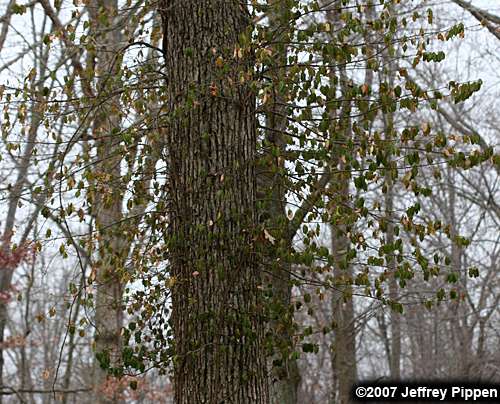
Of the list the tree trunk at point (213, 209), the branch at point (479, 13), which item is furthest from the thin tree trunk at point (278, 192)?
the branch at point (479, 13)

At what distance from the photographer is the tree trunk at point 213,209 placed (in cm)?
481

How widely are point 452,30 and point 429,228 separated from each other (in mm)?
1222

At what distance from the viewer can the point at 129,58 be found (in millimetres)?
6035

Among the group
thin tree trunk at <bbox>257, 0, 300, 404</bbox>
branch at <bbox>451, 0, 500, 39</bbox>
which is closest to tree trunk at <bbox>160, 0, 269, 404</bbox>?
thin tree trunk at <bbox>257, 0, 300, 404</bbox>

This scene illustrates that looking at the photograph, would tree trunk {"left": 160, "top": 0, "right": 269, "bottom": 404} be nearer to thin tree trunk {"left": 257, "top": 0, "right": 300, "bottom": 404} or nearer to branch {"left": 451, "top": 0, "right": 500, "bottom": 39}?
thin tree trunk {"left": 257, "top": 0, "right": 300, "bottom": 404}

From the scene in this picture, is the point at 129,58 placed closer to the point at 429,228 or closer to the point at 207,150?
the point at 207,150

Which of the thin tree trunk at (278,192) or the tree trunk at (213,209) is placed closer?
the tree trunk at (213,209)

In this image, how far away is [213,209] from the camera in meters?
4.97

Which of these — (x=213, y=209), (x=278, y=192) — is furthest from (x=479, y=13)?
(x=213, y=209)

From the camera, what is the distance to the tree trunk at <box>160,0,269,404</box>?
15.8 feet

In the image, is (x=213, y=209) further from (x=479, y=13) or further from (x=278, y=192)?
(x=479, y=13)

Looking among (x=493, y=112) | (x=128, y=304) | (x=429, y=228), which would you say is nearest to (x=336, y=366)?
(x=128, y=304)

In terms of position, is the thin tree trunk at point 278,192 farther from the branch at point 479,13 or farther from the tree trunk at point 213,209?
the branch at point 479,13

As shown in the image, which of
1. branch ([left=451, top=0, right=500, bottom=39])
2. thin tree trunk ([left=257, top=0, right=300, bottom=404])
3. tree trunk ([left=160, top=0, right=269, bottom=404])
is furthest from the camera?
branch ([left=451, top=0, right=500, bottom=39])
